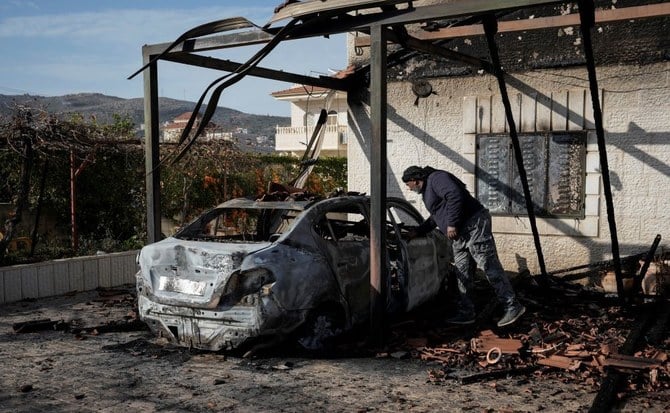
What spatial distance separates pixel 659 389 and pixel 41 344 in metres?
5.85

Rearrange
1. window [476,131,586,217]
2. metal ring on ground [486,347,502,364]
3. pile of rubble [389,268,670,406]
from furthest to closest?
window [476,131,586,217], metal ring on ground [486,347,502,364], pile of rubble [389,268,670,406]

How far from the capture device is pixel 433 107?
1092cm

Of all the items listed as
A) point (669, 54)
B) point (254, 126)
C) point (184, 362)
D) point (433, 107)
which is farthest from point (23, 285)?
point (254, 126)

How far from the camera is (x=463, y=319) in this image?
298 inches

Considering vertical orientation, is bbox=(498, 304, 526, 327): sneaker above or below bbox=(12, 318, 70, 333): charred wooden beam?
above

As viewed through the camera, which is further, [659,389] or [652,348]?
[652,348]

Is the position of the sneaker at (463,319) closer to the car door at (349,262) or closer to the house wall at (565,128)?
the car door at (349,262)

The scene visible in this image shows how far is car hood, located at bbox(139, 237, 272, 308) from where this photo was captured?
603cm

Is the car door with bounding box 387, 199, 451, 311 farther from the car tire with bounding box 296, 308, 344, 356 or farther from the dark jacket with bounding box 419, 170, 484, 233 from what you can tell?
the car tire with bounding box 296, 308, 344, 356

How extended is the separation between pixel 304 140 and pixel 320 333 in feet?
109

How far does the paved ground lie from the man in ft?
5.01

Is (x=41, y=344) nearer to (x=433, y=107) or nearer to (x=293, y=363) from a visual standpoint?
(x=293, y=363)

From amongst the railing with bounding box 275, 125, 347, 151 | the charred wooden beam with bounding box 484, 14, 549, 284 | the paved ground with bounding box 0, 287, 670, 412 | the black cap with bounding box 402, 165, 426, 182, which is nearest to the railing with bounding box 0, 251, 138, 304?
the paved ground with bounding box 0, 287, 670, 412

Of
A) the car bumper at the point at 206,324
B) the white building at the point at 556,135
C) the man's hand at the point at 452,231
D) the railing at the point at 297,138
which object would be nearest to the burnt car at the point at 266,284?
the car bumper at the point at 206,324
